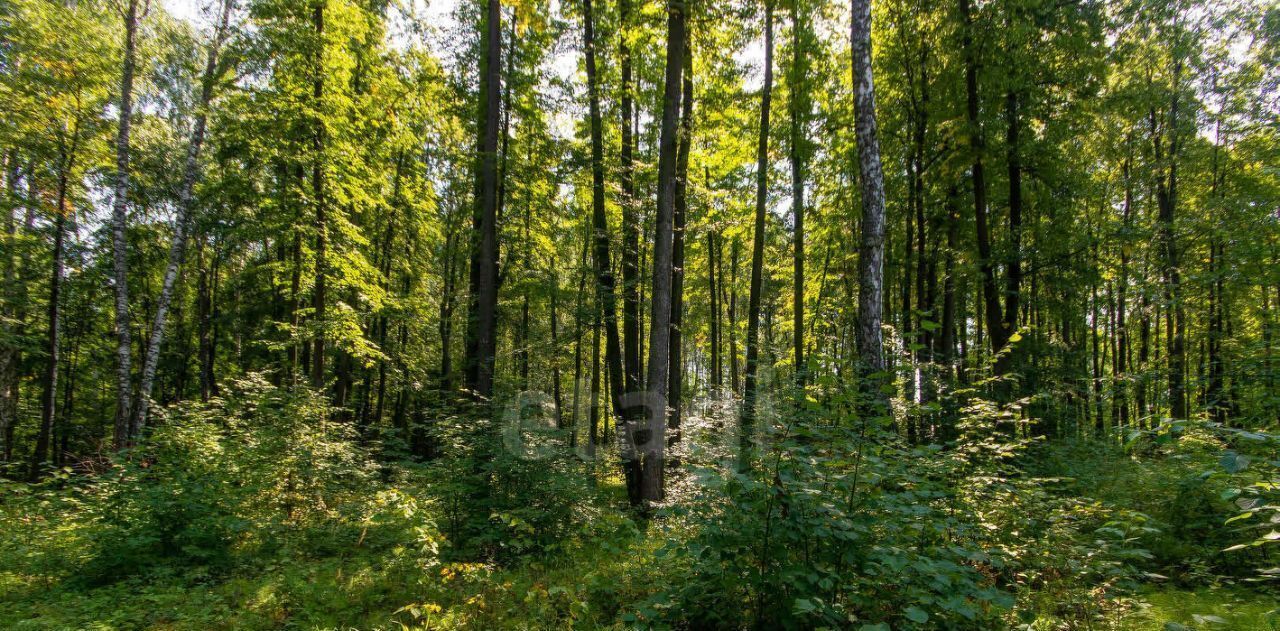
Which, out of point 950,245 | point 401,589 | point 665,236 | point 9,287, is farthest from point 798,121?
point 9,287

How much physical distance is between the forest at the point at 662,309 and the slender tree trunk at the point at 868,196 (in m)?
0.06

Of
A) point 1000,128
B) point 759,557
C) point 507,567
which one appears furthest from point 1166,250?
point 507,567

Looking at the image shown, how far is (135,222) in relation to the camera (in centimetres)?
1800

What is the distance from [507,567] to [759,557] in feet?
14.5

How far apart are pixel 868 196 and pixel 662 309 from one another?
3.69 m

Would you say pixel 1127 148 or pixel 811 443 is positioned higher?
pixel 1127 148

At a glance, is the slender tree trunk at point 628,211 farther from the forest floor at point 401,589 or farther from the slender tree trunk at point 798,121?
the forest floor at point 401,589

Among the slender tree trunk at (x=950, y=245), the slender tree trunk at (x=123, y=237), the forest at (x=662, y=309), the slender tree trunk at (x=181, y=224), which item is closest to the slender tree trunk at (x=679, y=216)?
the forest at (x=662, y=309)

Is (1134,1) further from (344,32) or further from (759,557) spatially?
(344,32)

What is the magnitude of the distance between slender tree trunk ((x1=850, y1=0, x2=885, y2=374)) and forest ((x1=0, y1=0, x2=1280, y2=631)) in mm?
60

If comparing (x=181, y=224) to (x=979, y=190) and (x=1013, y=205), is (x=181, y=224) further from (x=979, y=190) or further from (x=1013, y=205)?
(x=1013, y=205)

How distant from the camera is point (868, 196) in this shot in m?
7.22

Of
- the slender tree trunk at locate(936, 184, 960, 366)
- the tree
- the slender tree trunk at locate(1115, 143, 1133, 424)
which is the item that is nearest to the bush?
the tree

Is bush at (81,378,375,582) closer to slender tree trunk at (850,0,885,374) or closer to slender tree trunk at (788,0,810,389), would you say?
slender tree trunk at (850,0,885,374)
